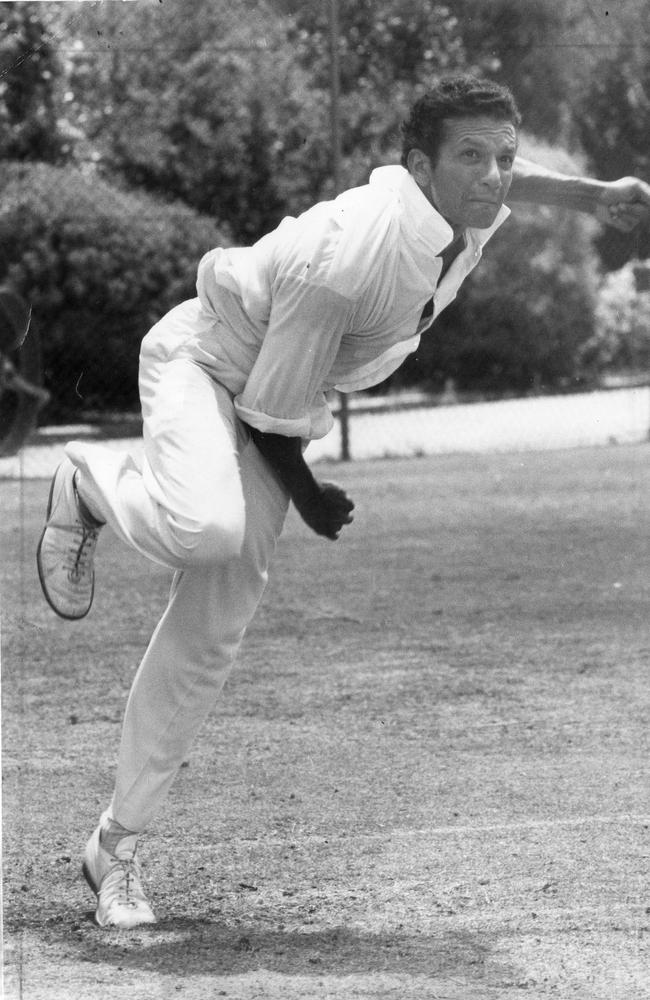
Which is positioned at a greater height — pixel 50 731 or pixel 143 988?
pixel 143 988

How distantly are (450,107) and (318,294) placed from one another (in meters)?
0.54

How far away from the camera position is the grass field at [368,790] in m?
3.64

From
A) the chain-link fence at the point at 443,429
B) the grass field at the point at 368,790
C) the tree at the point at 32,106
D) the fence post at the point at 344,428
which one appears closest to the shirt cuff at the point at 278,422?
the grass field at the point at 368,790

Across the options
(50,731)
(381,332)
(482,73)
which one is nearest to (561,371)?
(482,73)

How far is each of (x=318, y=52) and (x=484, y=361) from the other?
3.97 meters

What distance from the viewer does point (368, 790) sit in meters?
5.06

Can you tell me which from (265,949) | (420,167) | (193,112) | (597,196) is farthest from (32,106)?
(265,949)

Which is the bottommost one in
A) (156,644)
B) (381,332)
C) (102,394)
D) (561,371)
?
(561,371)

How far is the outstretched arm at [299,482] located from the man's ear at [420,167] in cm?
64

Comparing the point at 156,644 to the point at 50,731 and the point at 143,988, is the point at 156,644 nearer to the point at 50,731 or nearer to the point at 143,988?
the point at 143,988

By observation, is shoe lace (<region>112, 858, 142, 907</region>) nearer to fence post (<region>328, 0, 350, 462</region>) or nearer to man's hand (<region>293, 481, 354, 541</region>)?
man's hand (<region>293, 481, 354, 541</region>)

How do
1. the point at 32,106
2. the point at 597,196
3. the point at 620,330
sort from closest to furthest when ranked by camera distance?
the point at 597,196 < the point at 32,106 < the point at 620,330

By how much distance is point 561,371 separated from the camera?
19.5 metres

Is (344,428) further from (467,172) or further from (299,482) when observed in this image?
(467,172)
